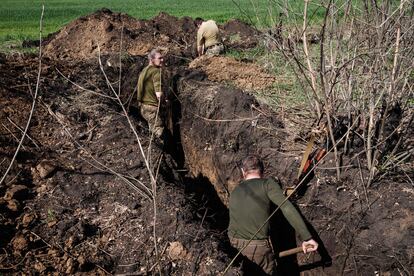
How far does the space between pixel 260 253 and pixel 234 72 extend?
18.0 ft

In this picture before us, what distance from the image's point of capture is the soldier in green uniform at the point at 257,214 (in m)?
4.82

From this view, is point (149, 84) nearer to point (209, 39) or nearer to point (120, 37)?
point (209, 39)

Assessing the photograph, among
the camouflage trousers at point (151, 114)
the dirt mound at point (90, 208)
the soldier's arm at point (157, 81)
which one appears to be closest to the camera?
the dirt mound at point (90, 208)

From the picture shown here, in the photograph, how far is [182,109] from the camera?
365 inches

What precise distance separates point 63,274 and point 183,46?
10098 mm

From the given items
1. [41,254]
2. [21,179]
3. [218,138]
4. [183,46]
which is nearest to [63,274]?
[41,254]

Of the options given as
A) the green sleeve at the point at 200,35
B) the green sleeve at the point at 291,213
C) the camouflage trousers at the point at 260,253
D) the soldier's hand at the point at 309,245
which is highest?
the green sleeve at the point at 200,35

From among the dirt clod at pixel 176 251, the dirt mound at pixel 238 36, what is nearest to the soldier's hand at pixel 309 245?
the dirt clod at pixel 176 251

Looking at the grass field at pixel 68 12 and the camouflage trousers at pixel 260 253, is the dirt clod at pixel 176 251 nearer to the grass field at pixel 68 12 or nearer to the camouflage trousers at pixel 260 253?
the camouflage trousers at pixel 260 253

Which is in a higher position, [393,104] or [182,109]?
[393,104]

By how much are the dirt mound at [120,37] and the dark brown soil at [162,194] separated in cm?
370

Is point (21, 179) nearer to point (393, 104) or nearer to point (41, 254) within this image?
point (41, 254)

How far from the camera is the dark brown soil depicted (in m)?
5.08

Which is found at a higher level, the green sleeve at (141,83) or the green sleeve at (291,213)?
the green sleeve at (141,83)
